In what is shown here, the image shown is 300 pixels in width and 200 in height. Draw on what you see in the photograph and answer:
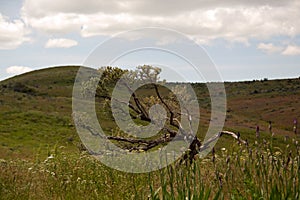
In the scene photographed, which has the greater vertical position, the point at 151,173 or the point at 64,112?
the point at 151,173

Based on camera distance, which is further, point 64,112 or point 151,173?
point 64,112

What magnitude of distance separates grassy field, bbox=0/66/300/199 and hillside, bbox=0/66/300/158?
8 centimetres

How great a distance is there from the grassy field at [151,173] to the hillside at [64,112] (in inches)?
3.0

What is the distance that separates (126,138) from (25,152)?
813 inches

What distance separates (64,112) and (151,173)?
40.9 metres

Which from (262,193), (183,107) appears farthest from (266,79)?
(262,193)

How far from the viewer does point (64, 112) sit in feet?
152

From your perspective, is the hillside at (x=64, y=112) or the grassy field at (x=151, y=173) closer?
the grassy field at (x=151, y=173)

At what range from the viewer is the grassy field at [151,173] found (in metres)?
3.79

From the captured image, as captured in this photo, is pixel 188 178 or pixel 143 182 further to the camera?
pixel 143 182

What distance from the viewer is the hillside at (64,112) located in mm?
32881

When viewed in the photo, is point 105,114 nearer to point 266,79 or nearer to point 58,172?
point 58,172

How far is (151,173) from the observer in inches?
244

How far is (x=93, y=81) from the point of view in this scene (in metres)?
10.2
